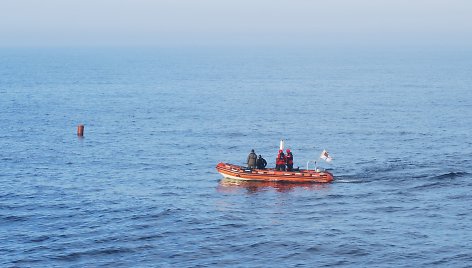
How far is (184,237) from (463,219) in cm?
1468

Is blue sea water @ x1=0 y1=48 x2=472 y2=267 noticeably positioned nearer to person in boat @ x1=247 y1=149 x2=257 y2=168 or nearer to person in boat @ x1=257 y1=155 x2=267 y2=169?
person in boat @ x1=247 y1=149 x2=257 y2=168

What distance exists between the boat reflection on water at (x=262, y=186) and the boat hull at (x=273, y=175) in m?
0.24

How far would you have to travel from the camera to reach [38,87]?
129250 mm

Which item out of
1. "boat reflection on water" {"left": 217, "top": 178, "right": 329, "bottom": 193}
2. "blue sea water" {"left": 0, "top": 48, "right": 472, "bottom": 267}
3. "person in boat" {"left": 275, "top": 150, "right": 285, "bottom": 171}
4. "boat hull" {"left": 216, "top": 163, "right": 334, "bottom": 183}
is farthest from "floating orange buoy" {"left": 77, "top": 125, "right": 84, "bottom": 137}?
"person in boat" {"left": 275, "top": 150, "right": 285, "bottom": 171}

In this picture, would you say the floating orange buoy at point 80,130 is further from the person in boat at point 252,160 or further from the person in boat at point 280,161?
the person in boat at point 280,161

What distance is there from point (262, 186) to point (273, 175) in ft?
3.27

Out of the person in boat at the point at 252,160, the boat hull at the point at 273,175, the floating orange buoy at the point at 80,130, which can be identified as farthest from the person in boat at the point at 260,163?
the floating orange buoy at the point at 80,130

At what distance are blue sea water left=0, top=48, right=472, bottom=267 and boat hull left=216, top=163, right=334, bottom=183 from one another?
57cm

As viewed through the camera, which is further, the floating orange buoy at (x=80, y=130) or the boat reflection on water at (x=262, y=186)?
the floating orange buoy at (x=80, y=130)

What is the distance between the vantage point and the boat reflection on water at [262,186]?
171 ft

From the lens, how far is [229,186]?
2096 inches

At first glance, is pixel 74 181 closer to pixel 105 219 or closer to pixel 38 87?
pixel 105 219

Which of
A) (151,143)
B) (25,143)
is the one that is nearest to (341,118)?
(151,143)

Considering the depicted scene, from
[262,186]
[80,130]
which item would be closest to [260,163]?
[262,186]
